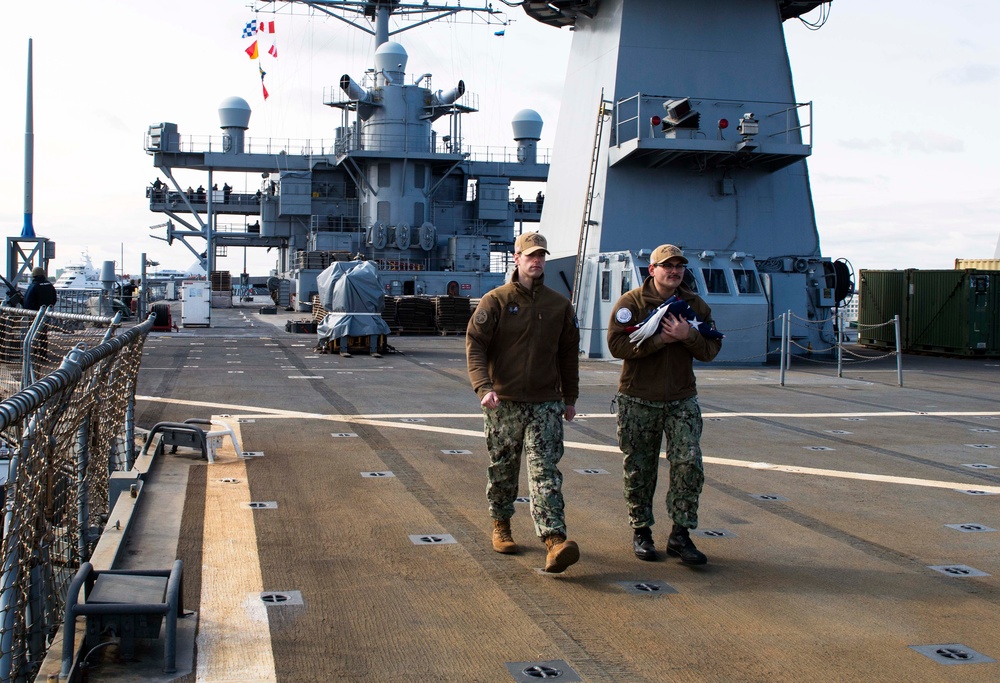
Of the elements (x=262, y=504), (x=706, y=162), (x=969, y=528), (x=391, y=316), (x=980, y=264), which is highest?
(x=706, y=162)

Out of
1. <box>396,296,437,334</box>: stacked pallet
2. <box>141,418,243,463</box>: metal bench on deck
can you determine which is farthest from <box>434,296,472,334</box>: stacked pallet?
<box>141,418,243,463</box>: metal bench on deck

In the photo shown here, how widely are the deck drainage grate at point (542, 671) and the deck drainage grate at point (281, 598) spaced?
3.82ft

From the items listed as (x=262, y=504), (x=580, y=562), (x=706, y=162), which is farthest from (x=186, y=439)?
(x=706, y=162)

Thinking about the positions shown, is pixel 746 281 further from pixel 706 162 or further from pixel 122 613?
pixel 122 613

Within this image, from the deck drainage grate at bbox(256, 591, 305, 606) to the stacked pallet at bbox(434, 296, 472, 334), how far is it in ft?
76.7

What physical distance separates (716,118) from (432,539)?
1681 cm

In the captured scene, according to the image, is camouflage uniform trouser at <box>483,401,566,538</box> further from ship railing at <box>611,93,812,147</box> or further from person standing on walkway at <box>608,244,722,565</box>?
ship railing at <box>611,93,812,147</box>

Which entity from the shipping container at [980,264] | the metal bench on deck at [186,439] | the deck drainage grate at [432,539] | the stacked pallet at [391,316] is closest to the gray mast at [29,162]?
the stacked pallet at [391,316]

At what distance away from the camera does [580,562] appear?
5.21m

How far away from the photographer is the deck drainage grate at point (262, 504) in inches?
245

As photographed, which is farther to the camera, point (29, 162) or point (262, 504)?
point (29, 162)

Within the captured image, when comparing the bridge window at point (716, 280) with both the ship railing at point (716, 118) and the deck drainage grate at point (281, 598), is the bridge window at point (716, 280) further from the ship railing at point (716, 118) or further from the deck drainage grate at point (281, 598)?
the deck drainage grate at point (281, 598)

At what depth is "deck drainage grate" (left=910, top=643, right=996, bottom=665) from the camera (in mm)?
3854

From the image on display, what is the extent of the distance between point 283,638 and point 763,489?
14.0ft
